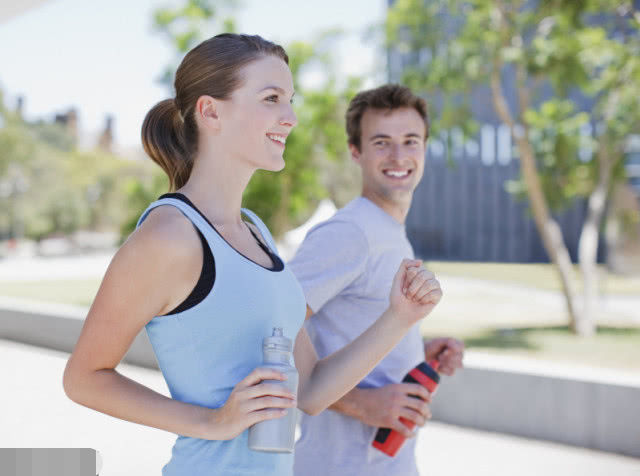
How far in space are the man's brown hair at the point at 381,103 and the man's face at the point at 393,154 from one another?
19mm

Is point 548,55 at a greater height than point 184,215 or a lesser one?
greater

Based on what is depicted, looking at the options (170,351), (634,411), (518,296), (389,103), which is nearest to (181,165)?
(170,351)

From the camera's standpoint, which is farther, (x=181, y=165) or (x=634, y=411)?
(x=634, y=411)

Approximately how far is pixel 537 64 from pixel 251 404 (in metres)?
9.11

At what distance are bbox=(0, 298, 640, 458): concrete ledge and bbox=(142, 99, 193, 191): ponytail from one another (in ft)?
12.9

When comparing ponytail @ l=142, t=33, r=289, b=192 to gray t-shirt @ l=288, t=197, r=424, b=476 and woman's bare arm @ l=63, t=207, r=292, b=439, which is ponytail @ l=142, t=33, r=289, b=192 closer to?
woman's bare arm @ l=63, t=207, r=292, b=439

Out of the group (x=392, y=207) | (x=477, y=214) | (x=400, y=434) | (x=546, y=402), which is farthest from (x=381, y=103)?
(x=477, y=214)

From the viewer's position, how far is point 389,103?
2.21 m

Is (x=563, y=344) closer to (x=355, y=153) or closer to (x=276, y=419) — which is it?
(x=355, y=153)

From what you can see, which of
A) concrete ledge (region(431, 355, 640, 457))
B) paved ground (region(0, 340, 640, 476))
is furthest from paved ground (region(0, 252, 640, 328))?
paved ground (region(0, 340, 640, 476))

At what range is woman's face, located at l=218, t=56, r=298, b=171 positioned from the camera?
1376 millimetres

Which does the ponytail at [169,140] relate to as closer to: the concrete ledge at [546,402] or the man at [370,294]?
the man at [370,294]

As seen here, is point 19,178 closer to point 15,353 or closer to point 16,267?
point 16,267

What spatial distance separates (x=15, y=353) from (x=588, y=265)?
8.05m
